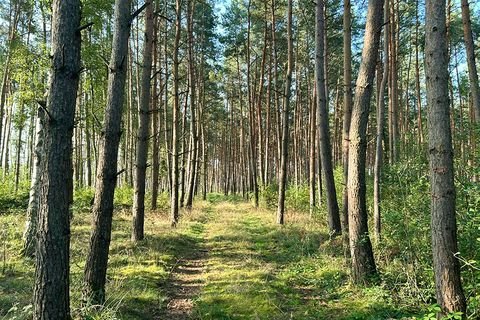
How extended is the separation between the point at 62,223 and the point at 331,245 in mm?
7105

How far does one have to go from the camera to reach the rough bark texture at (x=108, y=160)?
5.50 m

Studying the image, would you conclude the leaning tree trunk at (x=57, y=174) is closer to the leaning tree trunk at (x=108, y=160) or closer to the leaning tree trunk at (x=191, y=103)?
the leaning tree trunk at (x=108, y=160)

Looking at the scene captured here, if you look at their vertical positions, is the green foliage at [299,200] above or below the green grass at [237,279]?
above

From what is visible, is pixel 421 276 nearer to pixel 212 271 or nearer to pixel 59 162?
pixel 212 271

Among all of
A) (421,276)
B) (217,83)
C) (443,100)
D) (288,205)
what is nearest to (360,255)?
(421,276)

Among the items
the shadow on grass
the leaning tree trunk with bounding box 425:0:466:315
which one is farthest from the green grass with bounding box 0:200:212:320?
the leaning tree trunk with bounding box 425:0:466:315

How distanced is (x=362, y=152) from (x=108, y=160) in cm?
419

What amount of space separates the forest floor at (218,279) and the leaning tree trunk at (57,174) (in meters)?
0.49

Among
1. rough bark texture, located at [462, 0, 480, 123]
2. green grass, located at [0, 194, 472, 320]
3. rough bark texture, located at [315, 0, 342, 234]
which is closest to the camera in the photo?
green grass, located at [0, 194, 472, 320]

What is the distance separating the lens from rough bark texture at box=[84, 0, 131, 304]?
550 centimetres

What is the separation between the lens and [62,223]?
149 inches

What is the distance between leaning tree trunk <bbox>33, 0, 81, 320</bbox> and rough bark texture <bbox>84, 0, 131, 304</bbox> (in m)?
1.69

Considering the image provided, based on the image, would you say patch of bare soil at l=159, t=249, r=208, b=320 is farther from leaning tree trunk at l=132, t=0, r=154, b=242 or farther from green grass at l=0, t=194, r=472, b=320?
leaning tree trunk at l=132, t=0, r=154, b=242

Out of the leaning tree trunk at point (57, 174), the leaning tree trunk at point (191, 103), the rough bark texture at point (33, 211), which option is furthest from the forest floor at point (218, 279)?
the leaning tree trunk at point (191, 103)
